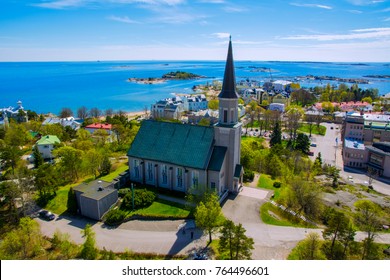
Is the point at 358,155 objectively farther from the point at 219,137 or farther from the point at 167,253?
the point at 167,253

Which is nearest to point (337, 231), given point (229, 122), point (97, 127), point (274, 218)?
point (274, 218)

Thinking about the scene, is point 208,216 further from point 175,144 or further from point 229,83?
point 229,83

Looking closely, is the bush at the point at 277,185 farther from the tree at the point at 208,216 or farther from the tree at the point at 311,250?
the tree at the point at 311,250

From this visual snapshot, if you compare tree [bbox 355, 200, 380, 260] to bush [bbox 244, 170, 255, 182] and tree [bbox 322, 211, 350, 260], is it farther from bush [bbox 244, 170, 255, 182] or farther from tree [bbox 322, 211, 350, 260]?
bush [bbox 244, 170, 255, 182]

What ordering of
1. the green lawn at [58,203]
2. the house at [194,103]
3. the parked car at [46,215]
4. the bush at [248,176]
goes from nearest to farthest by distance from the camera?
the parked car at [46,215]
the green lawn at [58,203]
the bush at [248,176]
the house at [194,103]

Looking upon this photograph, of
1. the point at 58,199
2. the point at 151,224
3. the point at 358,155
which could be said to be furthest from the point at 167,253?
the point at 358,155

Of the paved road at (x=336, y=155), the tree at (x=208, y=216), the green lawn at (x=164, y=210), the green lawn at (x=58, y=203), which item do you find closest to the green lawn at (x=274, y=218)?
the tree at (x=208, y=216)
